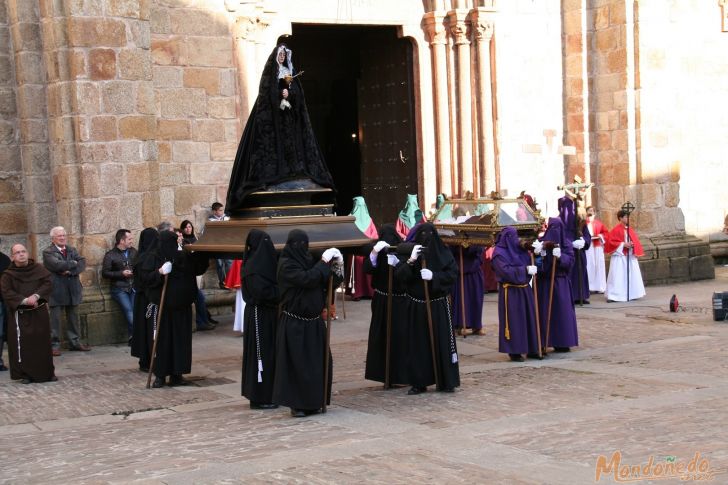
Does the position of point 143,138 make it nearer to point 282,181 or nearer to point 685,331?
point 282,181

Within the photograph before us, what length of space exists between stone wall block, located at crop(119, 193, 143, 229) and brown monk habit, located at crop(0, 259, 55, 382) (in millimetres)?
2319

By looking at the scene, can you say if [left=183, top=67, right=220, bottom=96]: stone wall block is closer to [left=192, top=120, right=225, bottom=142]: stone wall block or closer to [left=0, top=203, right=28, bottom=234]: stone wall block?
[left=192, top=120, right=225, bottom=142]: stone wall block

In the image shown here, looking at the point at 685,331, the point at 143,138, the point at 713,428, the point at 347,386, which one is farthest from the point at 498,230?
the point at 713,428

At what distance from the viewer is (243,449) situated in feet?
28.2

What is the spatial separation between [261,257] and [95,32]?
227 inches

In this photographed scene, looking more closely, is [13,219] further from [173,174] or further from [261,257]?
[261,257]

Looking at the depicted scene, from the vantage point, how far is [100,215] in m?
14.5

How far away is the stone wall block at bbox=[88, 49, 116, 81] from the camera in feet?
47.5

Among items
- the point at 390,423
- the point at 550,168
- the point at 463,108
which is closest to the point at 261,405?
the point at 390,423

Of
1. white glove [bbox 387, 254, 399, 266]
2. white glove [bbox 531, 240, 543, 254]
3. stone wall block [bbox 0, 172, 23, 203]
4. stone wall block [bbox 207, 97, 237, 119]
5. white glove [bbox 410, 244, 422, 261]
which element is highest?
stone wall block [bbox 207, 97, 237, 119]

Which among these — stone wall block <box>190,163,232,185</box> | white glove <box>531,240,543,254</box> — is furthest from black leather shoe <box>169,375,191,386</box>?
stone wall block <box>190,163,232,185</box>

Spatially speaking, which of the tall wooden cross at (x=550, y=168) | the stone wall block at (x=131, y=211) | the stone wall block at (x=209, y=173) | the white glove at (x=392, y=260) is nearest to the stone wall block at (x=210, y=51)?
the stone wall block at (x=209, y=173)

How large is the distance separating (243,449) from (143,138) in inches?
284

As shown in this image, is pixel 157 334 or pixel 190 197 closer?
pixel 157 334
